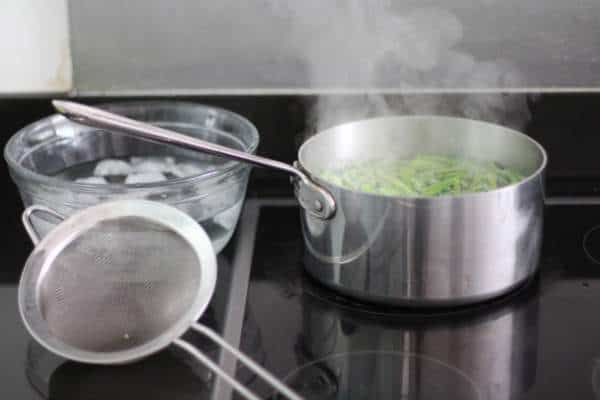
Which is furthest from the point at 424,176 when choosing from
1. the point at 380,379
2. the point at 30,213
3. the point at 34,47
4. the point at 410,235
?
the point at 34,47

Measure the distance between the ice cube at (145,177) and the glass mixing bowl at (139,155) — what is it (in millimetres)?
46

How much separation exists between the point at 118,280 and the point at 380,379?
26cm

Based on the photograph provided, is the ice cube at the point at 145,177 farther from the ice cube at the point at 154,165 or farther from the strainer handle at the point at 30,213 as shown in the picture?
the strainer handle at the point at 30,213

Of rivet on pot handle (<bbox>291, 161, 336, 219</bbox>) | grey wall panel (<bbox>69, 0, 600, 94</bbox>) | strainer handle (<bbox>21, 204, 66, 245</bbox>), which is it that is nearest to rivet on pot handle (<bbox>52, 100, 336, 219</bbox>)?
rivet on pot handle (<bbox>291, 161, 336, 219</bbox>)

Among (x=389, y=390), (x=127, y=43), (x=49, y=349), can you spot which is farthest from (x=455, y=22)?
(x=49, y=349)

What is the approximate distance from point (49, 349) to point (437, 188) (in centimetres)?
44

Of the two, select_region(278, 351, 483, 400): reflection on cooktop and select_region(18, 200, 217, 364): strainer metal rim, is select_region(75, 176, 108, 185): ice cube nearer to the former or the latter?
select_region(18, 200, 217, 364): strainer metal rim

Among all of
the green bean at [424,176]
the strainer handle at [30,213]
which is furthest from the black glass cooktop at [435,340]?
the strainer handle at [30,213]

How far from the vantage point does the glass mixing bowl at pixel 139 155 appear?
758mm

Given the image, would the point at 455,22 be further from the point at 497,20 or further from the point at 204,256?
the point at 204,256

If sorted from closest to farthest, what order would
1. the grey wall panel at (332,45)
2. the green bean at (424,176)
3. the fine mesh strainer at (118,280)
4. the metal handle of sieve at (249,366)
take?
the metal handle of sieve at (249,366) → the fine mesh strainer at (118,280) → the green bean at (424,176) → the grey wall panel at (332,45)

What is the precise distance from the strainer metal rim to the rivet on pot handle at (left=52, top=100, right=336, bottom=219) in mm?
66

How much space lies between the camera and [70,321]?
2.25 ft

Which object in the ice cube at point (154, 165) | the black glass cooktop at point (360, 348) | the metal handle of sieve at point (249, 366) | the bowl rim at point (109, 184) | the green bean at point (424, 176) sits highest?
the bowl rim at point (109, 184)
